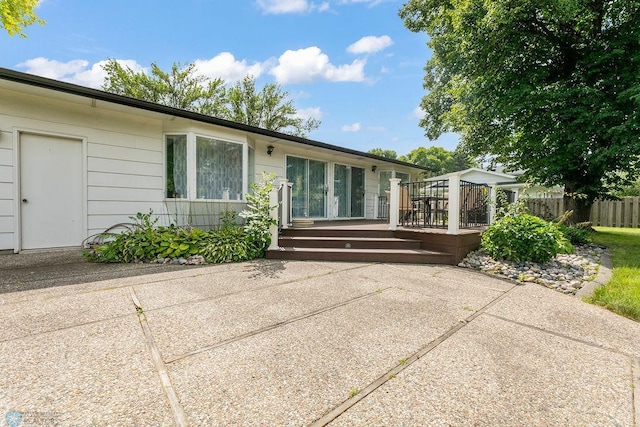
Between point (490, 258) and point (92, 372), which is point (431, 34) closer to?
point (490, 258)

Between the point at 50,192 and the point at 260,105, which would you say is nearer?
the point at 50,192

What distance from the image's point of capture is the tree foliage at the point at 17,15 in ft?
25.7

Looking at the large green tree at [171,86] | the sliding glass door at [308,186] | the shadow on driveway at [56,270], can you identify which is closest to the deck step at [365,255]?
the shadow on driveway at [56,270]

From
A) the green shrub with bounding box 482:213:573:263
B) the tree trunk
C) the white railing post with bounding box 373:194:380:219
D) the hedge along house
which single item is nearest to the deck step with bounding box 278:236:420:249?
the green shrub with bounding box 482:213:573:263

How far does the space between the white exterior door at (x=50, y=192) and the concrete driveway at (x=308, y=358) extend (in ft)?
9.07

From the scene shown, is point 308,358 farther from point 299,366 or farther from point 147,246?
point 147,246

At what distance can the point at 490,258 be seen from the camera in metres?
5.28

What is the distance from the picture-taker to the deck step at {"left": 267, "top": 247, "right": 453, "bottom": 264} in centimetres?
533

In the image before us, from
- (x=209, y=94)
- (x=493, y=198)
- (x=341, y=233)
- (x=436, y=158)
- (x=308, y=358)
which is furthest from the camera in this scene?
(x=436, y=158)

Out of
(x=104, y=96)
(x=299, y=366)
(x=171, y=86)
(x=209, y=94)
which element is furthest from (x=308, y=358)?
(x=171, y=86)

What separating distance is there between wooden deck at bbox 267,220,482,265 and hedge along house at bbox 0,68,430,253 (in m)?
2.06

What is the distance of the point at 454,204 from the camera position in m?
5.42

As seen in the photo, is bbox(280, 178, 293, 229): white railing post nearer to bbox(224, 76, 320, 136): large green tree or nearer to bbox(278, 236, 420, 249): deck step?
bbox(278, 236, 420, 249): deck step

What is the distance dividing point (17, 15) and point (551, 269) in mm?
14037
